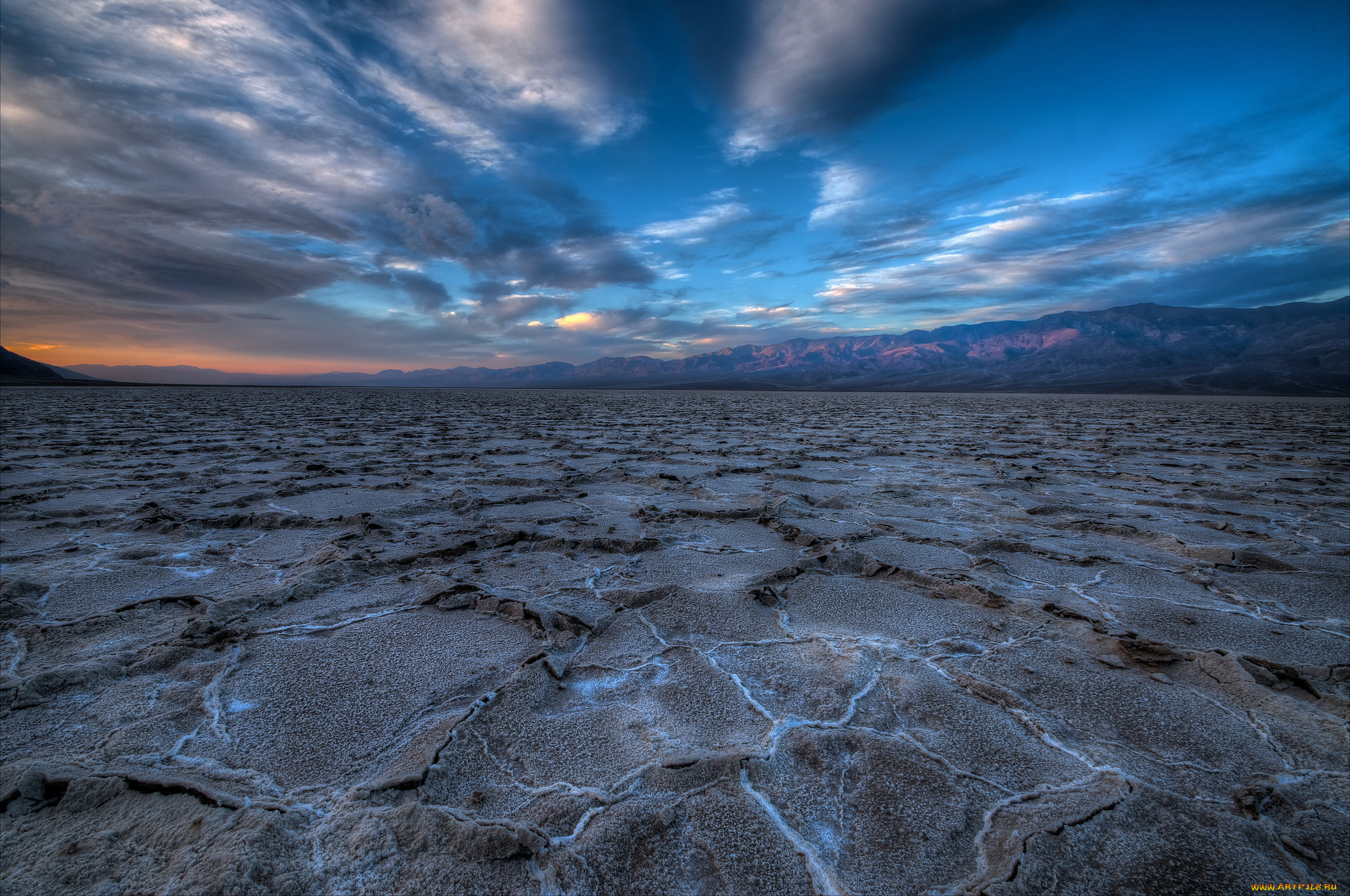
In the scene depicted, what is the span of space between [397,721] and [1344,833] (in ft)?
8.74

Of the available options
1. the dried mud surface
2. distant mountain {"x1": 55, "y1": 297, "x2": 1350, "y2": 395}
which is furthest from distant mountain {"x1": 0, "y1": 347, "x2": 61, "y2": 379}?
the dried mud surface

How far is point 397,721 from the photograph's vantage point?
1.80 meters

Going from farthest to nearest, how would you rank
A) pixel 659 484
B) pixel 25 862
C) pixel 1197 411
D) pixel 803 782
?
1. pixel 1197 411
2. pixel 659 484
3. pixel 803 782
4. pixel 25 862

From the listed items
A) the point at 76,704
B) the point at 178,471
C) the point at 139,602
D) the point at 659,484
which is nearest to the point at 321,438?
the point at 178,471

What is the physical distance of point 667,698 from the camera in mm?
1957

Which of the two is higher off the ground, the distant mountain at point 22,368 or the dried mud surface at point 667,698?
the distant mountain at point 22,368

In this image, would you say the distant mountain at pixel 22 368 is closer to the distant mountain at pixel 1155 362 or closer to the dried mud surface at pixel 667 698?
the distant mountain at pixel 1155 362

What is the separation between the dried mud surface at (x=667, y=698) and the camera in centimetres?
129

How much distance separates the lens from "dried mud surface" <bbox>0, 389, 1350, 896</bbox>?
129cm

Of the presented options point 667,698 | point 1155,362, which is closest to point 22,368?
point 667,698

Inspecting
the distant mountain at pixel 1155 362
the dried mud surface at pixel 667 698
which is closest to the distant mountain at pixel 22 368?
the distant mountain at pixel 1155 362

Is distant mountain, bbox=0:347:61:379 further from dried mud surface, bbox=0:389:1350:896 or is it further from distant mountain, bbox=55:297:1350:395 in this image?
dried mud surface, bbox=0:389:1350:896

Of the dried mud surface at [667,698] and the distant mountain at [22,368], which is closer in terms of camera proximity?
the dried mud surface at [667,698]

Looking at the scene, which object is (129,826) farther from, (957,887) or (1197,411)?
(1197,411)
